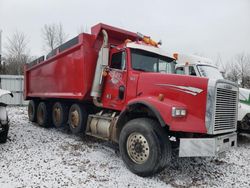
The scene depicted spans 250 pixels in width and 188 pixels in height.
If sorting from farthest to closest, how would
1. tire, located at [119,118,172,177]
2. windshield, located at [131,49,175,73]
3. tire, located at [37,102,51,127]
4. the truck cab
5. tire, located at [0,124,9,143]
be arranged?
tire, located at [37,102,51,127], the truck cab, tire, located at [0,124,9,143], windshield, located at [131,49,175,73], tire, located at [119,118,172,177]

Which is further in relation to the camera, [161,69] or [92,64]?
[92,64]

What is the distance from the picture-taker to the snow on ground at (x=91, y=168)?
13.9ft

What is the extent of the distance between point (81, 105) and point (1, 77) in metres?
11.8

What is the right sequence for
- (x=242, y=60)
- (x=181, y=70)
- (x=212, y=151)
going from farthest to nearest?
(x=242, y=60) → (x=181, y=70) → (x=212, y=151)

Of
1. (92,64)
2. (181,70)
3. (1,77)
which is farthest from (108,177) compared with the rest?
(1,77)

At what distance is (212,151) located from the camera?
159 inches

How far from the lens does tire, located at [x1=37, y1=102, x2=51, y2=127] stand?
8.93 m

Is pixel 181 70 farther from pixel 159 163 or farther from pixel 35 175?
pixel 35 175

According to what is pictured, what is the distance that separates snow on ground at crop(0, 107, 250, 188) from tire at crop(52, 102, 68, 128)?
116 centimetres

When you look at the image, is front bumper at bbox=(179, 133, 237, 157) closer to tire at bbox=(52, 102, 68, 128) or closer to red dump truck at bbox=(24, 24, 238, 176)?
red dump truck at bbox=(24, 24, 238, 176)

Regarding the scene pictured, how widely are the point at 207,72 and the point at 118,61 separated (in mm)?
2995

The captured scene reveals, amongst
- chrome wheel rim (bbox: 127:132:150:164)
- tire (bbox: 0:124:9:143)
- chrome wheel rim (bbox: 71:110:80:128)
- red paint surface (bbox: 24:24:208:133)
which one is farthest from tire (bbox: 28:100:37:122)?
chrome wheel rim (bbox: 127:132:150:164)

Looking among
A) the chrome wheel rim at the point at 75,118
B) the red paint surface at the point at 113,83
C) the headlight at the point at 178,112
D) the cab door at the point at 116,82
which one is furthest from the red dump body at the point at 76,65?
the headlight at the point at 178,112

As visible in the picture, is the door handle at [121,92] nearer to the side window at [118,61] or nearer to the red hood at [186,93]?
the side window at [118,61]
